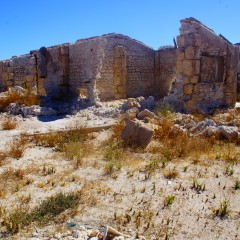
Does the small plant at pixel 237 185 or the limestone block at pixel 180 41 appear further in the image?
the limestone block at pixel 180 41

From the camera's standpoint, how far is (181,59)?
10.6 metres

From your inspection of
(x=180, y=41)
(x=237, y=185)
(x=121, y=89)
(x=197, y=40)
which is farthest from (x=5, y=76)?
(x=237, y=185)

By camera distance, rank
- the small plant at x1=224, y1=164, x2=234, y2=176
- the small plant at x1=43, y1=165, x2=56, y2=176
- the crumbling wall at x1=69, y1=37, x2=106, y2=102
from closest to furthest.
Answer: the small plant at x1=224, y1=164, x2=234, y2=176 < the small plant at x1=43, y1=165, x2=56, y2=176 < the crumbling wall at x1=69, y1=37, x2=106, y2=102

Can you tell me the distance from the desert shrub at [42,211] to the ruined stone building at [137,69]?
727cm

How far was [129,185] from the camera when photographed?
4.85m

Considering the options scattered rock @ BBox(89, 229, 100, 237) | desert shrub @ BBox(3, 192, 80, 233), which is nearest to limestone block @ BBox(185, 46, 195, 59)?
desert shrub @ BBox(3, 192, 80, 233)

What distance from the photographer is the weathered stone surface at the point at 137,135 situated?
679 cm

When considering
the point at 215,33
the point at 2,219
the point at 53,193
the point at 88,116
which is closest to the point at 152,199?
the point at 53,193

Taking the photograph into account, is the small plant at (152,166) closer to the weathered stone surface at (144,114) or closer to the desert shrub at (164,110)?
the weathered stone surface at (144,114)

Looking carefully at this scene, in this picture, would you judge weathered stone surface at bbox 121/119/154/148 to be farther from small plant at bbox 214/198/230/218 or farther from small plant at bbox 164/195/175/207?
small plant at bbox 214/198/230/218

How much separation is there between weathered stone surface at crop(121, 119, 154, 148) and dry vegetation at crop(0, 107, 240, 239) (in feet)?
0.63

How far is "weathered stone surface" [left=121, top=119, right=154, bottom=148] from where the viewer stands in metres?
6.79

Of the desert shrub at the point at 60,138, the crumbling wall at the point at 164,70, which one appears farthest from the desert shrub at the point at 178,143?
the crumbling wall at the point at 164,70

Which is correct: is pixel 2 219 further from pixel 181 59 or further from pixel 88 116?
pixel 181 59
